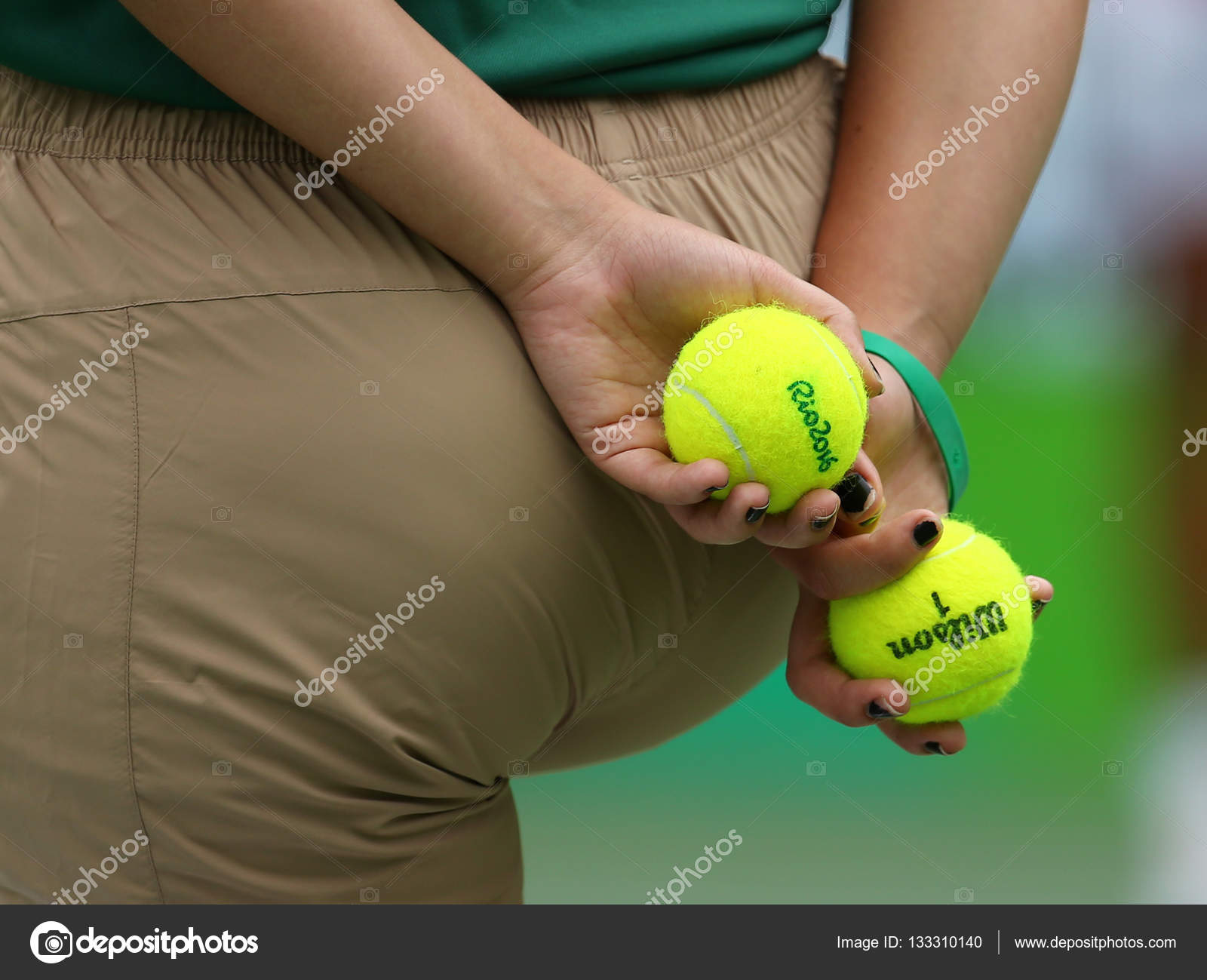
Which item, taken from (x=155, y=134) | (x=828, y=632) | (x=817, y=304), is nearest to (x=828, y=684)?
(x=828, y=632)

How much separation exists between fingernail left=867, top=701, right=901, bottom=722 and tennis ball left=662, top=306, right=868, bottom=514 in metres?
0.15

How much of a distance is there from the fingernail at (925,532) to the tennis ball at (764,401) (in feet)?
0.21

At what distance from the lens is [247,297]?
0.53m

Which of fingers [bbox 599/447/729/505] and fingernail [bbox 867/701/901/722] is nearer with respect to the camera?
fingers [bbox 599/447/729/505]

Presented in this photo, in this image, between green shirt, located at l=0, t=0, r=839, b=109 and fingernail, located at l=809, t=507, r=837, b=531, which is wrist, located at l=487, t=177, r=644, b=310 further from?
fingernail, located at l=809, t=507, r=837, b=531

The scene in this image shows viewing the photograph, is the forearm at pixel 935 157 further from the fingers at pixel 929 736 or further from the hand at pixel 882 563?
the fingers at pixel 929 736

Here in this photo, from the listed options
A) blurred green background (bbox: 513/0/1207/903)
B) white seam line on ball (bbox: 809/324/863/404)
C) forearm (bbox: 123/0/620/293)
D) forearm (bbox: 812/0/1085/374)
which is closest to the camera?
forearm (bbox: 123/0/620/293)

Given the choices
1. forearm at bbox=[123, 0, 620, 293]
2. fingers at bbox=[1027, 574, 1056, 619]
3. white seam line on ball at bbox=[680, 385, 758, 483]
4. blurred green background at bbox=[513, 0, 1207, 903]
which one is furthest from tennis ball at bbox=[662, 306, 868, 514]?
blurred green background at bbox=[513, 0, 1207, 903]

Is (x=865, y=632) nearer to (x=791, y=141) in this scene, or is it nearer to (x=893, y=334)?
(x=893, y=334)

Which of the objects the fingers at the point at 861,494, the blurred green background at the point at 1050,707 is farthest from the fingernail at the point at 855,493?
the blurred green background at the point at 1050,707

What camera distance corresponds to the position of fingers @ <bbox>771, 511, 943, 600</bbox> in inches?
24.7

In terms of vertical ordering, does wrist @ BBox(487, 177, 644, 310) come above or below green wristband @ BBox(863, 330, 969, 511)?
above

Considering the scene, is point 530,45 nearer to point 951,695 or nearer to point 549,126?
point 549,126

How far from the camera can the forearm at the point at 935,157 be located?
71cm
